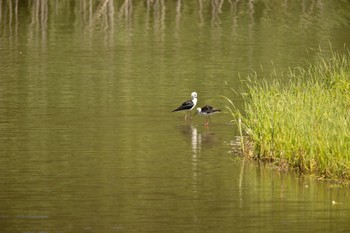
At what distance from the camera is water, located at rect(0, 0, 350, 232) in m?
16.5

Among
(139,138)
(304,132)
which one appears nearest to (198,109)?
(139,138)

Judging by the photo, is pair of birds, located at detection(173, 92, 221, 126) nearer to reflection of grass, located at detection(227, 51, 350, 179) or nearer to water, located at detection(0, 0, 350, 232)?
water, located at detection(0, 0, 350, 232)

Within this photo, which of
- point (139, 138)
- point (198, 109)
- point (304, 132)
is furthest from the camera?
point (198, 109)

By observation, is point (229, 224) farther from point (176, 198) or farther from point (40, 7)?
point (40, 7)

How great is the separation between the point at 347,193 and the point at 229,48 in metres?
28.5

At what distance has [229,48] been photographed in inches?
1810

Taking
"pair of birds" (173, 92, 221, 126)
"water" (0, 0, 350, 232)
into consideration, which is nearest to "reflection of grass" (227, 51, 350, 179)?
"water" (0, 0, 350, 232)

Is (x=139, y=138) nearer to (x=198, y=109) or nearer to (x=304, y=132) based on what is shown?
(x=198, y=109)

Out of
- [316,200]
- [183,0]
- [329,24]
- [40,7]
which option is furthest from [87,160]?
[183,0]

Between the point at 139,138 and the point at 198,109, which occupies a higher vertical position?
the point at 198,109

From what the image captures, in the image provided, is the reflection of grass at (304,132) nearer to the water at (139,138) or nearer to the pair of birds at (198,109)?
the water at (139,138)

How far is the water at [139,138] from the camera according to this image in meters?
16.5

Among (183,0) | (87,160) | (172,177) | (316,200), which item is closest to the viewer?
(316,200)

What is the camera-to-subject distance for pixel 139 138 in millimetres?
23562
